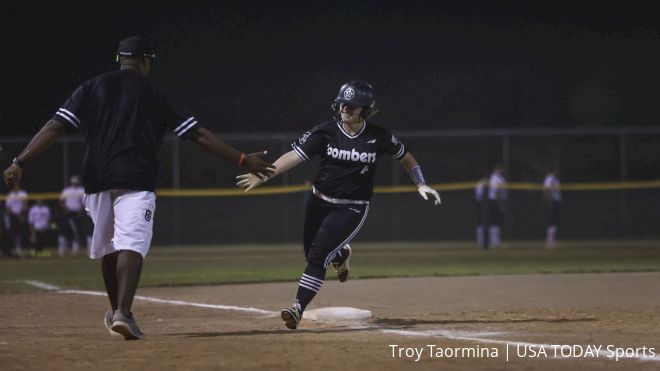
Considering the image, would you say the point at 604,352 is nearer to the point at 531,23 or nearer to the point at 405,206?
the point at 405,206

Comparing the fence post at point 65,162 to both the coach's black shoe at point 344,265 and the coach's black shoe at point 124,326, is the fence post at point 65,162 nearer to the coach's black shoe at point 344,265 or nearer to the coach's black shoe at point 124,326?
the coach's black shoe at point 344,265

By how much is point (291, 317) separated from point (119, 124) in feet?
6.65

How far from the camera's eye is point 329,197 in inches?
350

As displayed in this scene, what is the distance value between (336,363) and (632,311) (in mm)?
4456

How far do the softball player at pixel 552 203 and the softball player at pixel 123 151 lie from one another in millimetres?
19423


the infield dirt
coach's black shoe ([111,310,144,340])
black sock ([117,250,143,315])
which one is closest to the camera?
the infield dirt

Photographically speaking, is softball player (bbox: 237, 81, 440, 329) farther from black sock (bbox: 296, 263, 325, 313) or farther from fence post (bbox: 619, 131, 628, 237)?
fence post (bbox: 619, 131, 628, 237)

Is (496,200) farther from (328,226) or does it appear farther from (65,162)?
(328,226)

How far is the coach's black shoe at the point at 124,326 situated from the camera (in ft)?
24.7

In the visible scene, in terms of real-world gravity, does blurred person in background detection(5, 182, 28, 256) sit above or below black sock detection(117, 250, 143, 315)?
above

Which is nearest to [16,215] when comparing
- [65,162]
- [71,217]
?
[71,217]

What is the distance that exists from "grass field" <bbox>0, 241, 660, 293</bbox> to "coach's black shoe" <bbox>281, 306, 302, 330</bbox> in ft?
20.9

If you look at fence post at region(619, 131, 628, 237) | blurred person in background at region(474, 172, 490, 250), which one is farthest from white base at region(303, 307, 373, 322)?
fence post at region(619, 131, 628, 237)

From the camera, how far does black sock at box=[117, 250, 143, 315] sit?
7.63 meters
